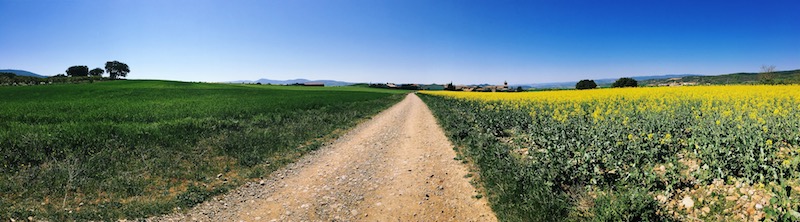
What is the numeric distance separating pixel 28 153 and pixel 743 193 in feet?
55.5

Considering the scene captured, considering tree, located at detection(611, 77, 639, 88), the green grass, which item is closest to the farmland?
the green grass

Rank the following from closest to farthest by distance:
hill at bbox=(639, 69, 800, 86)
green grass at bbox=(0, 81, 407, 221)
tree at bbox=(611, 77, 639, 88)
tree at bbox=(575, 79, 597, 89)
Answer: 1. green grass at bbox=(0, 81, 407, 221)
2. hill at bbox=(639, 69, 800, 86)
3. tree at bbox=(611, 77, 639, 88)
4. tree at bbox=(575, 79, 597, 89)

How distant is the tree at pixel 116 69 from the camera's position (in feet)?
408

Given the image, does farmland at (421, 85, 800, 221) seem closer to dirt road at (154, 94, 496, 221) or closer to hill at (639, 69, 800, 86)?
dirt road at (154, 94, 496, 221)

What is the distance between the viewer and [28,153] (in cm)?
902

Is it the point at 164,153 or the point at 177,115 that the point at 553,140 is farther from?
the point at 177,115

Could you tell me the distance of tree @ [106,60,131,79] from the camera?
408 ft

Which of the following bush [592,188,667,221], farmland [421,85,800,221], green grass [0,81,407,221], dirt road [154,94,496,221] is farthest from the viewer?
green grass [0,81,407,221]

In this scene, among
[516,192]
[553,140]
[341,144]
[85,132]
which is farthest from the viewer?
[341,144]

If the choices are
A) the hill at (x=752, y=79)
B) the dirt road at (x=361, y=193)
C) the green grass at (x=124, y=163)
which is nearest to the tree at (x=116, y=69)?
the green grass at (x=124, y=163)

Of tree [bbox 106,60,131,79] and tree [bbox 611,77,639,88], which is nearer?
tree [bbox 611,77,639,88]

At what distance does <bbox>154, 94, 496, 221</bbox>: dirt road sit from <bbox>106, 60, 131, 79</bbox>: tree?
16085 centimetres

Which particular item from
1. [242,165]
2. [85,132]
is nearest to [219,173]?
[242,165]

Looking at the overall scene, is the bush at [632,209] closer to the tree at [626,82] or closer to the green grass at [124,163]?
the green grass at [124,163]
